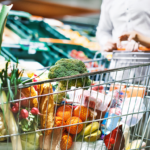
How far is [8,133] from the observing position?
→ 0.98m

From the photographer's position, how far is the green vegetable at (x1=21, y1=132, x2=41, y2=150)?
1060mm

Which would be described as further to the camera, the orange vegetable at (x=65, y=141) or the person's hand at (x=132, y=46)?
the person's hand at (x=132, y=46)

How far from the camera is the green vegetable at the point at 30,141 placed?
106 cm

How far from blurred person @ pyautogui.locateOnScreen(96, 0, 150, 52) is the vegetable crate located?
0.52m

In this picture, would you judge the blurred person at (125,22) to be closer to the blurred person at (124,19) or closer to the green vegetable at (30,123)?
the blurred person at (124,19)

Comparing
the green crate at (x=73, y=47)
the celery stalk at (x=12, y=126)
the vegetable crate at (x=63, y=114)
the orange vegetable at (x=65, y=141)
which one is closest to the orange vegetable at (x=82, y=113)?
the vegetable crate at (x=63, y=114)

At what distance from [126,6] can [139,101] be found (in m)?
0.85

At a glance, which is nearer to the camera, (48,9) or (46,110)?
(46,110)

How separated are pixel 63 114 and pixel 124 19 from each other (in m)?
1.09

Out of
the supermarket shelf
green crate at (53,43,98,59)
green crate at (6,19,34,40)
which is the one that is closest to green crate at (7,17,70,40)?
green crate at (6,19,34,40)

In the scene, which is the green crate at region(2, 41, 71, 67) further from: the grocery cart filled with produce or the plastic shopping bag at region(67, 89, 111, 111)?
the plastic shopping bag at region(67, 89, 111, 111)

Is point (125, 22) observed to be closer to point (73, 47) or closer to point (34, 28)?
point (73, 47)

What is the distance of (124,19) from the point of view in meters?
1.75

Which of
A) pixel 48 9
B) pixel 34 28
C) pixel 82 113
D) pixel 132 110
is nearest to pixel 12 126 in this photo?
pixel 82 113
